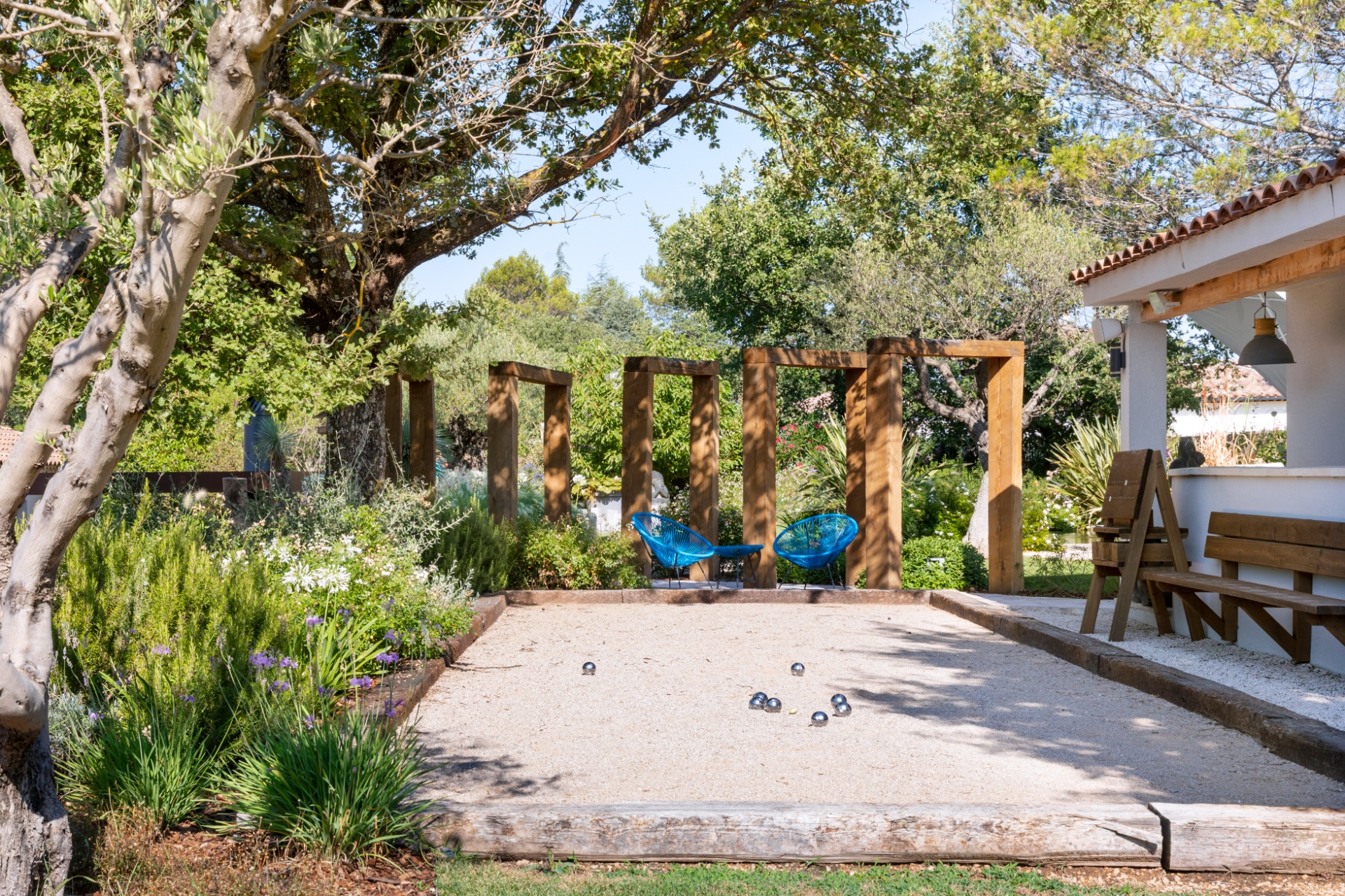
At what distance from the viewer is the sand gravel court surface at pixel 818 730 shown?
414 centimetres

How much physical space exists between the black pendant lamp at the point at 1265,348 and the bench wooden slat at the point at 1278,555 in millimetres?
1527

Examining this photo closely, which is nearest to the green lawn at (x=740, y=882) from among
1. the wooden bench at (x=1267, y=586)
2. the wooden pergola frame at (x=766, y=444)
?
the wooden bench at (x=1267, y=586)

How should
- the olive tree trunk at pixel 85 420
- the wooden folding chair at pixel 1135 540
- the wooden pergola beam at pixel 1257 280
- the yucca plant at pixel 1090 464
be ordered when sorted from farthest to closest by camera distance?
1. the yucca plant at pixel 1090 464
2. the wooden folding chair at pixel 1135 540
3. the wooden pergola beam at pixel 1257 280
4. the olive tree trunk at pixel 85 420

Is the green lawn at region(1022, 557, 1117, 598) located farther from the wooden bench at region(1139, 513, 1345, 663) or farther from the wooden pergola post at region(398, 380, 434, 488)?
the wooden pergola post at region(398, 380, 434, 488)

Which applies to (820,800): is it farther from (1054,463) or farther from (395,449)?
(1054,463)

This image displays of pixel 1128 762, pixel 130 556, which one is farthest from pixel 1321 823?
pixel 130 556

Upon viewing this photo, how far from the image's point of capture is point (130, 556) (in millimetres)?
5062

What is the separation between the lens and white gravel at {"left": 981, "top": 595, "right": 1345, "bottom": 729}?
5.39 meters

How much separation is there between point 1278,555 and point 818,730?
133 inches

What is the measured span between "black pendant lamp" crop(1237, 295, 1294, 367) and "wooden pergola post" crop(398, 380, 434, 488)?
7542 mm

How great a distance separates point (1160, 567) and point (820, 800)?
15.2ft

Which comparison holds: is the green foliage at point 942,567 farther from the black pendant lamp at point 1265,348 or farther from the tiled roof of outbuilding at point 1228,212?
the black pendant lamp at point 1265,348

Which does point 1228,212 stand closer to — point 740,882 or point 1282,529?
point 1282,529

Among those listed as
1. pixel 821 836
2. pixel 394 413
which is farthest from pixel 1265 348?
pixel 394 413
